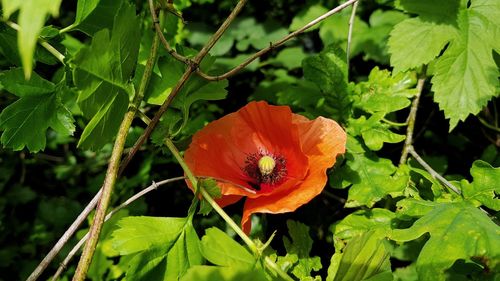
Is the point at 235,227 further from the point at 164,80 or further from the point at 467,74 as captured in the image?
the point at 467,74

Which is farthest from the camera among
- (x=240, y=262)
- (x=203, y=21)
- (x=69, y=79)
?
(x=203, y=21)

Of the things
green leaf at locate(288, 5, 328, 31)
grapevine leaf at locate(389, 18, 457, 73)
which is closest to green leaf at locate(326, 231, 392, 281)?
grapevine leaf at locate(389, 18, 457, 73)

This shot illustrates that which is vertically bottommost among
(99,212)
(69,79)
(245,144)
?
(245,144)

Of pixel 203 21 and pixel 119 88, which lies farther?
pixel 203 21

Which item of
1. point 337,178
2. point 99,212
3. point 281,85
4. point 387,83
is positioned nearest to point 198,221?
point 281,85

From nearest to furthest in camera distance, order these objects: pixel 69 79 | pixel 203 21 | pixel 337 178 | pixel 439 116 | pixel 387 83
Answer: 1. pixel 69 79
2. pixel 337 178
3. pixel 387 83
4. pixel 439 116
5. pixel 203 21

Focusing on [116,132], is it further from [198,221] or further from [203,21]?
[203,21]

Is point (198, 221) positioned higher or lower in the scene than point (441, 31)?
lower

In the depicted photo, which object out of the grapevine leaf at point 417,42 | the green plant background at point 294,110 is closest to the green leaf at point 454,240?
the green plant background at point 294,110
